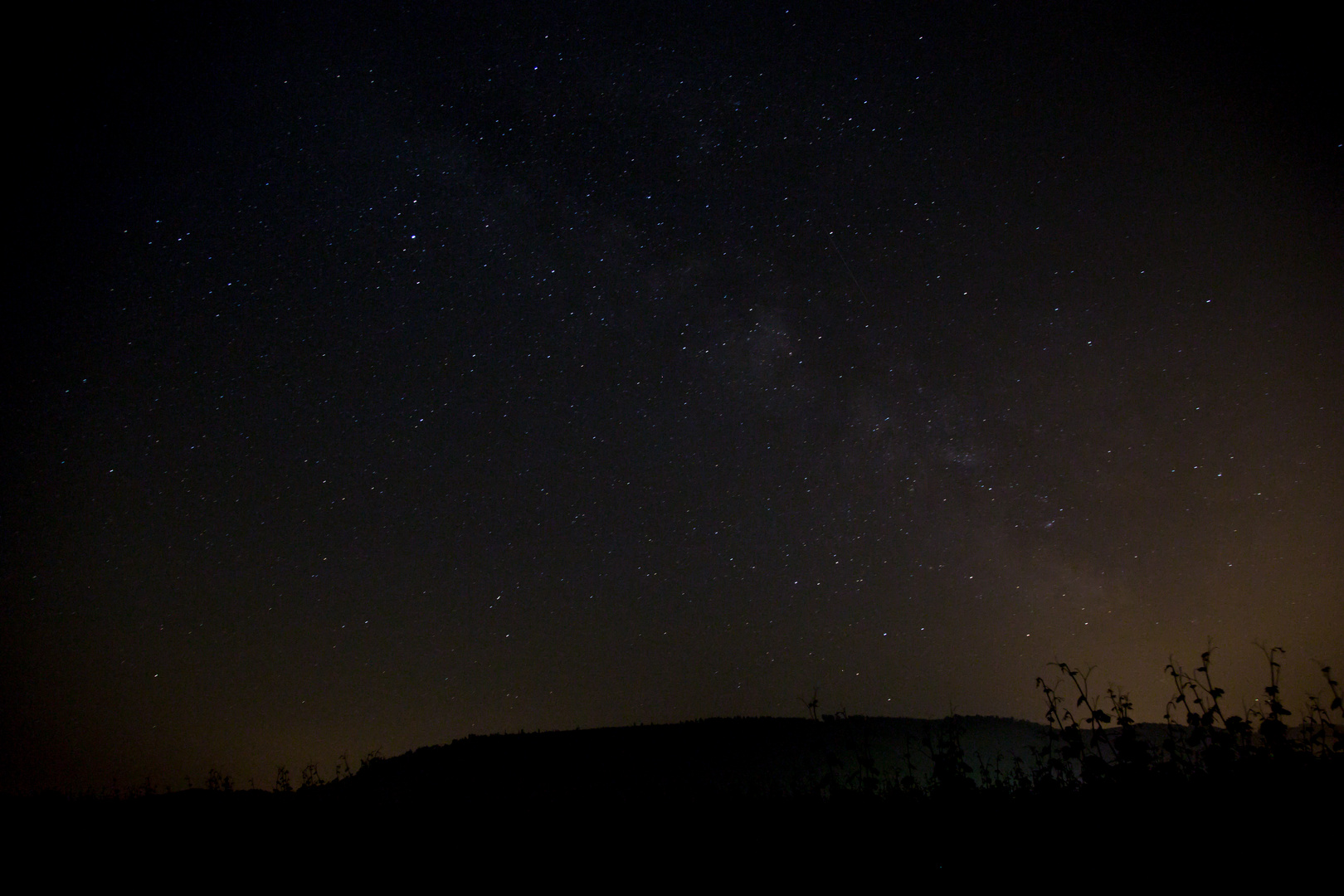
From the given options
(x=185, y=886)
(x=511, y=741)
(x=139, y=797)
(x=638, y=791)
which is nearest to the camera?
(x=185, y=886)

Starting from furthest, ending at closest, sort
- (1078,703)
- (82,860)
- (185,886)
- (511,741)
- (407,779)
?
(511,741)
(407,779)
(82,860)
(1078,703)
(185,886)

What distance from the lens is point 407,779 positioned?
26.6 meters

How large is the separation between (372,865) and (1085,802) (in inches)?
233

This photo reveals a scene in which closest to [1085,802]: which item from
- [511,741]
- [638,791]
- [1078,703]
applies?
[1078,703]

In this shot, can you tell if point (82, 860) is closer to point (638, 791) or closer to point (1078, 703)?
point (638, 791)

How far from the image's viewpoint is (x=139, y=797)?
8984 mm

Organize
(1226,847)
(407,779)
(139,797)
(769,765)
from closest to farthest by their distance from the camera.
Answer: (1226,847) → (139,797) → (407,779) → (769,765)

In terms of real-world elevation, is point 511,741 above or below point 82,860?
below

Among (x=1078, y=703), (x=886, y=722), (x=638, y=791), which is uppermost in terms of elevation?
(x=1078, y=703)

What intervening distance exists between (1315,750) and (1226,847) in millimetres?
2485

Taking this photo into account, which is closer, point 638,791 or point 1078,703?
point 1078,703

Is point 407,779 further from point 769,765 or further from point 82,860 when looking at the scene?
point 82,860

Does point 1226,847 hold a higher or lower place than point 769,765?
higher

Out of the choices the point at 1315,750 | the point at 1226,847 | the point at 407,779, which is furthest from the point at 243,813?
the point at 407,779
